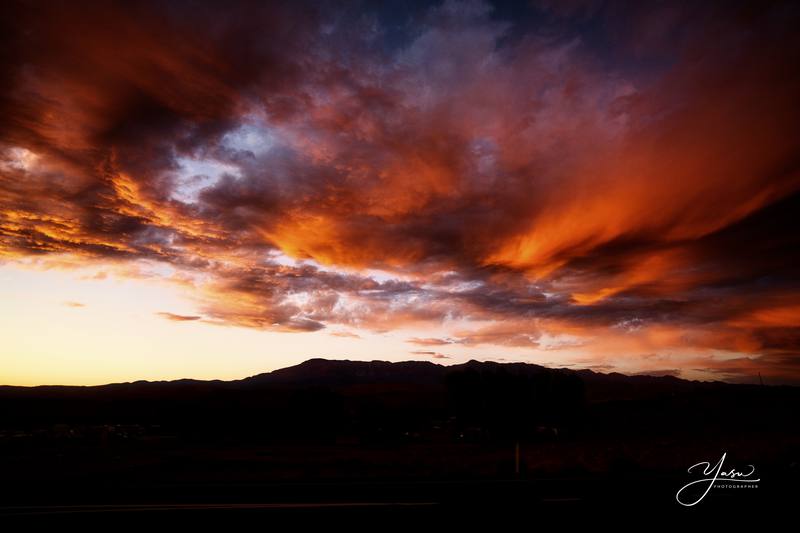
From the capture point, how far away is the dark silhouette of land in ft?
40.1

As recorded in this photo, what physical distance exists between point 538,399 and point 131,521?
2161 inches

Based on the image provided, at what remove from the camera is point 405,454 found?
36.0 meters

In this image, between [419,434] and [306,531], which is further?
[419,434]

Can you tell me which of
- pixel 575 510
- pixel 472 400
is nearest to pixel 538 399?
pixel 472 400

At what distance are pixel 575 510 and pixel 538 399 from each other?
5073 cm

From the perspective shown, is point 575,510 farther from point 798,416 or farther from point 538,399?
point 798,416

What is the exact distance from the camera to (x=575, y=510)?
9.95 meters

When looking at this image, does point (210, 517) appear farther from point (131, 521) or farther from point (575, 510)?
point (575, 510)

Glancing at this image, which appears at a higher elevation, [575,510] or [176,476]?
[575,510]

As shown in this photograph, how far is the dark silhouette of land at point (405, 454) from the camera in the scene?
1222 centimetres

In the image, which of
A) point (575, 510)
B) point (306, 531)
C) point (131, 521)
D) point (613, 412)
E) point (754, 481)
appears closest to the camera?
point (306, 531)

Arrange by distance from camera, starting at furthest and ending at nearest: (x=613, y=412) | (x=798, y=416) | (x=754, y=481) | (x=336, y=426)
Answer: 1. (x=613, y=412)
2. (x=798, y=416)
3. (x=336, y=426)
4. (x=754, y=481)

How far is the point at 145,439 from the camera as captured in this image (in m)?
44.7

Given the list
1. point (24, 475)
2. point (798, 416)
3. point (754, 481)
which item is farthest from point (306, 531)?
point (798, 416)
